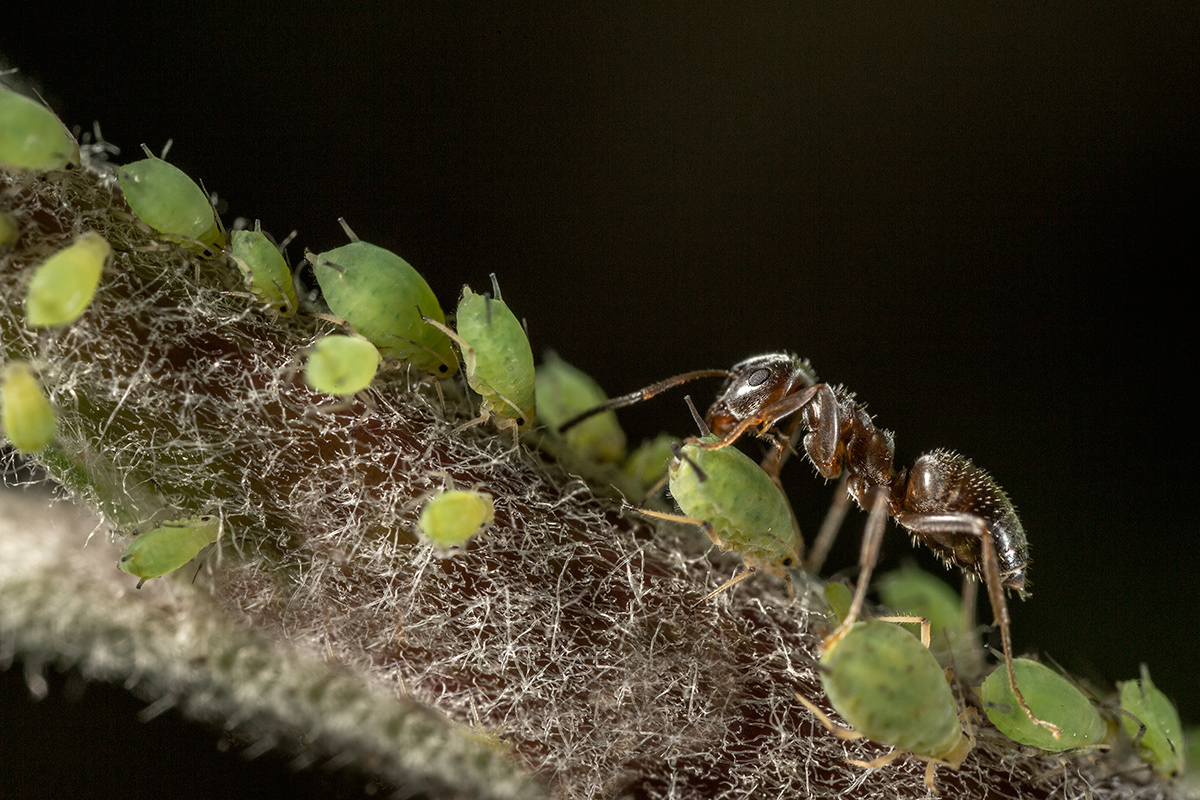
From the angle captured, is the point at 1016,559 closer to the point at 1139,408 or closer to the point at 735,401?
the point at 735,401

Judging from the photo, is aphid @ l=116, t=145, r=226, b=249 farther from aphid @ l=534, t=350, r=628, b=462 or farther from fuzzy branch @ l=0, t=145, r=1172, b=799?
aphid @ l=534, t=350, r=628, b=462

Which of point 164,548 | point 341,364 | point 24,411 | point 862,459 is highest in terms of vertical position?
point 341,364

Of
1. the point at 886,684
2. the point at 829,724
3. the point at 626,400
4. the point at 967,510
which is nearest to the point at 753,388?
the point at 626,400

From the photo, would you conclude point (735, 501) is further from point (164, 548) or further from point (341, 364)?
point (164, 548)

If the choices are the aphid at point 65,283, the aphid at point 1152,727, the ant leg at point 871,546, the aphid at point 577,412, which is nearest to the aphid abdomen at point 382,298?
the aphid at point 65,283

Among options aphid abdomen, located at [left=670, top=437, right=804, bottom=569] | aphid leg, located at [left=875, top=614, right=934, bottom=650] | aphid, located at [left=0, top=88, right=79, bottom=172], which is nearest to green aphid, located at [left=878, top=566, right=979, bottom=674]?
aphid leg, located at [left=875, top=614, right=934, bottom=650]

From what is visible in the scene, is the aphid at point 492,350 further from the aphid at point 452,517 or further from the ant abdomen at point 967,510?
the ant abdomen at point 967,510
